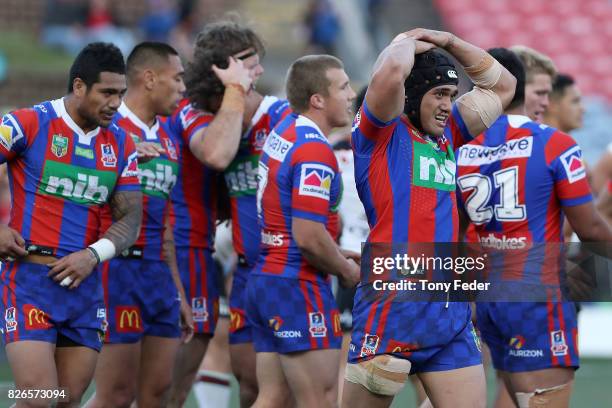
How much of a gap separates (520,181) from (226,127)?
188 cm

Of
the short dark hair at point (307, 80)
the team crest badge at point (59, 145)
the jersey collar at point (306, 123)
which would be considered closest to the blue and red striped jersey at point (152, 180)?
the team crest badge at point (59, 145)

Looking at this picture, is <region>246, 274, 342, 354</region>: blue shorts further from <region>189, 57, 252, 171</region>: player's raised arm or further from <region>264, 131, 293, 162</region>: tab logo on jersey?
<region>189, 57, 252, 171</region>: player's raised arm

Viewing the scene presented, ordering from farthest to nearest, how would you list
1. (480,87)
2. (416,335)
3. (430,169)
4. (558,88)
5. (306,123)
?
(558,88) → (306,123) → (480,87) → (430,169) → (416,335)

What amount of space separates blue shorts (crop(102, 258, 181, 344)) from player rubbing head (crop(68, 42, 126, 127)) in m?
1.21

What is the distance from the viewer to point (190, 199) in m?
7.66

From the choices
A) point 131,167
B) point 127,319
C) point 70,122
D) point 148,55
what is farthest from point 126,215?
point 148,55

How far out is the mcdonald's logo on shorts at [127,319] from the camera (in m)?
7.05

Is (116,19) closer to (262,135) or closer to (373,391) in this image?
(262,135)

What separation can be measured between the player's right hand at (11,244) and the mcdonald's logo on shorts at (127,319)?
1.11 meters

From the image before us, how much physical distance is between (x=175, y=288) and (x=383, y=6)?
14.2 meters

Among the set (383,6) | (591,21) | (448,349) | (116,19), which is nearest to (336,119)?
(448,349)

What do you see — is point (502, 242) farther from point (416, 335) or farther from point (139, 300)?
point (139, 300)

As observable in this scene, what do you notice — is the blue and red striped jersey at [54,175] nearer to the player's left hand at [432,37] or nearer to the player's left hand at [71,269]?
the player's left hand at [71,269]

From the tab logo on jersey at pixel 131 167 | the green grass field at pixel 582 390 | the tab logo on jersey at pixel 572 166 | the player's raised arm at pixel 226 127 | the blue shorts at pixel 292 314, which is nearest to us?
the tab logo on jersey at pixel 572 166
